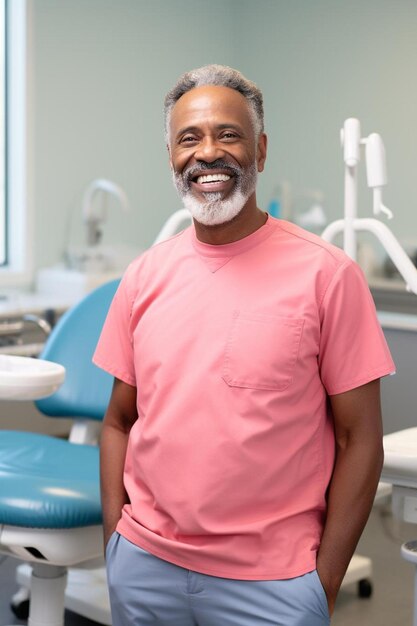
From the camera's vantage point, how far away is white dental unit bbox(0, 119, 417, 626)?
65.2 inches

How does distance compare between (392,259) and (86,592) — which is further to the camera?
(86,592)

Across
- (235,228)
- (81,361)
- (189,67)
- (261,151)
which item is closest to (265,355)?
(235,228)

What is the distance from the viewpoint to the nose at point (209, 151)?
1.29m

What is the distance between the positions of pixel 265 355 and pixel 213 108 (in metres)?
0.33

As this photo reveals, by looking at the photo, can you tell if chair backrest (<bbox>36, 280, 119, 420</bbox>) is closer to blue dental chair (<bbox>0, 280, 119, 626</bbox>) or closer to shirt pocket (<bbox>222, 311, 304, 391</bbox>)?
blue dental chair (<bbox>0, 280, 119, 626</bbox>)

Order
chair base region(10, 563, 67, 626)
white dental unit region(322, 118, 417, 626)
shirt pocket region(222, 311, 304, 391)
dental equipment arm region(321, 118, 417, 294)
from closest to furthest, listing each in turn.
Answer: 1. shirt pocket region(222, 311, 304, 391)
2. white dental unit region(322, 118, 417, 626)
3. chair base region(10, 563, 67, 626)
4. dental equipment arm region(321, 118, 417, 294)

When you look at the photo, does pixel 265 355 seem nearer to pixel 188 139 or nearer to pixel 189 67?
pixel 188 139

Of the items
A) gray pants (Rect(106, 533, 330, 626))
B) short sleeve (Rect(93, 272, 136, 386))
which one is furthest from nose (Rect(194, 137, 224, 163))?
gray pants (Rect(106, 533, 330, 626))

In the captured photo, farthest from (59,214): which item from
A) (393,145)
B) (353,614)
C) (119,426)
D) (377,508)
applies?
(119,426)

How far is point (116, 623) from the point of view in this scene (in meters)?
1.39

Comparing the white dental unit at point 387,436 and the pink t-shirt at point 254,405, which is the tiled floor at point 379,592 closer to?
the white dental unit at point 387,436

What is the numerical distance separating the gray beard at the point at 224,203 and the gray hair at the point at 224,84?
69 millimetres

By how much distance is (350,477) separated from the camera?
1.29 metres

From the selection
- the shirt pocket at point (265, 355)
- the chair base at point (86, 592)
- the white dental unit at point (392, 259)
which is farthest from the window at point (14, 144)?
the shirt pocket at point (265, 355)
